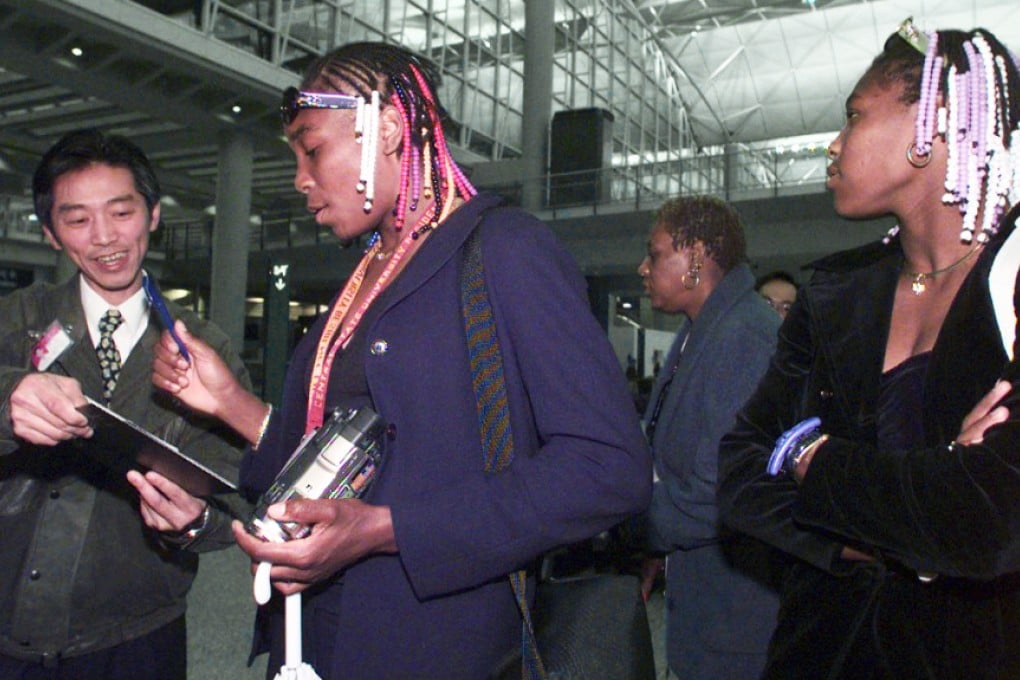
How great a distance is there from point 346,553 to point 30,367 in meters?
1.23

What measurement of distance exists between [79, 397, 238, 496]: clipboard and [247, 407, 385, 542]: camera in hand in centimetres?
41

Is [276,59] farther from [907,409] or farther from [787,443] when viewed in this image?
[907,409]

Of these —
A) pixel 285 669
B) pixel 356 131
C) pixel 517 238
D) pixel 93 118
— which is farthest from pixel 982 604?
pixel 93 118

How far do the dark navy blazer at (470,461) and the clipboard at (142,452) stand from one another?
0.37m

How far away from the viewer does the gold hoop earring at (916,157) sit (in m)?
1.58

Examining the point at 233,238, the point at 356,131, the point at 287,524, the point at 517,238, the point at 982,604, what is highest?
the point at 233,238

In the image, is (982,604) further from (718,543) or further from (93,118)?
(93,118)

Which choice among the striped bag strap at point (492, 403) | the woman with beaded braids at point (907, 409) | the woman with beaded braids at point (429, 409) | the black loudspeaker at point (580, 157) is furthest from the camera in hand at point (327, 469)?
the black loudspeaker at point (580, 157)

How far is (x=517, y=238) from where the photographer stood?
52.7 inches

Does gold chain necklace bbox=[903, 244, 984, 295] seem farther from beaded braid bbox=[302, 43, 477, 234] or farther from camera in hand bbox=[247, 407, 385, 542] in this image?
camera in hand bbox=[247, 407, 385, 542]

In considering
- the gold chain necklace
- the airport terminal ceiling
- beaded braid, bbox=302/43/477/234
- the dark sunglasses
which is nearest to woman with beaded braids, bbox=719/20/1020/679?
the gold chain necklace

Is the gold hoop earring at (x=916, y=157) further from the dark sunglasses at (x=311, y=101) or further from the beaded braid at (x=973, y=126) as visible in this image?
the dark sunglasses at (x=311, y=101)

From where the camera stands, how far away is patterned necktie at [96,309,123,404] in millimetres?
2080

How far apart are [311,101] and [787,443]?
1127mm
